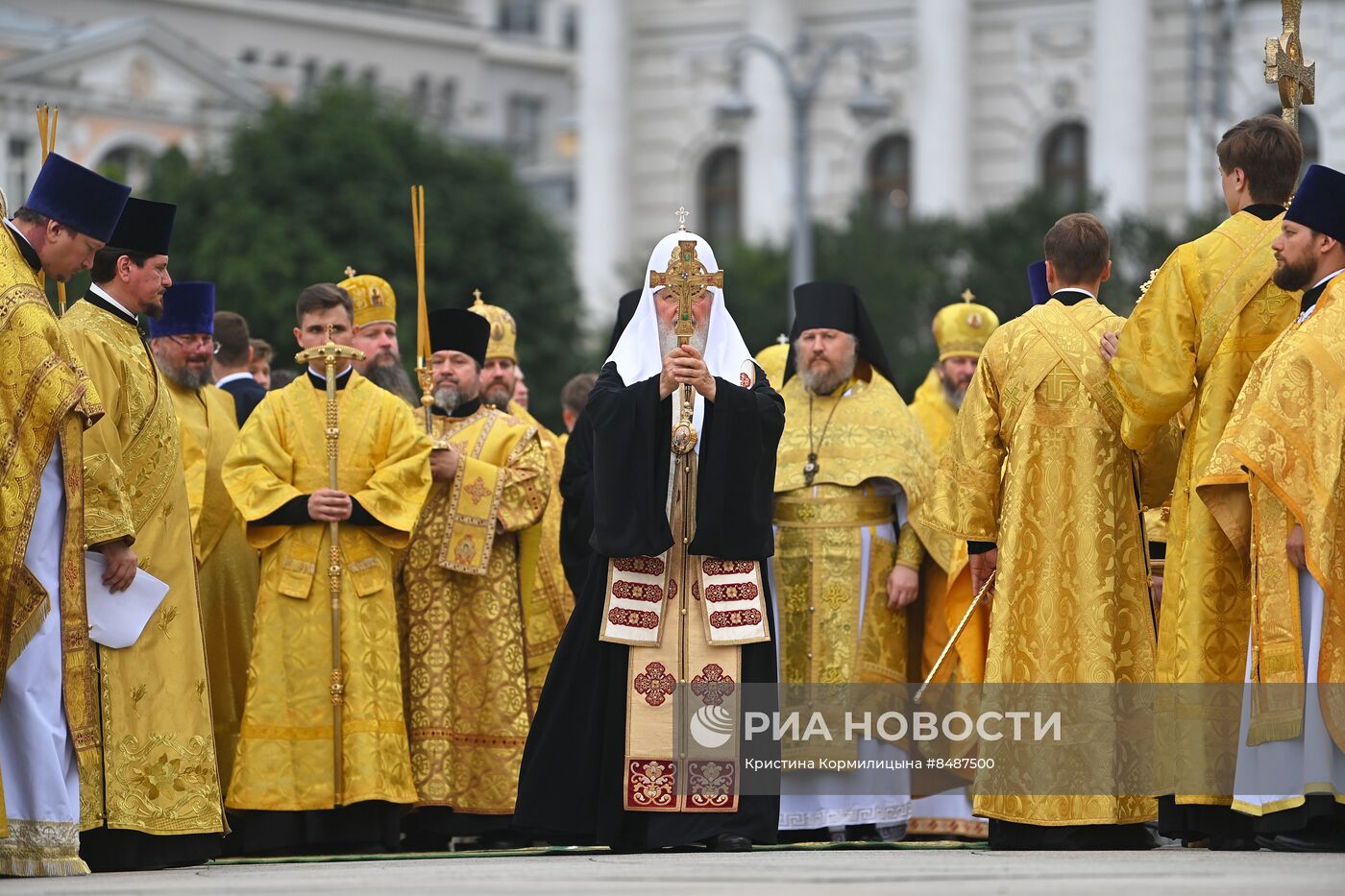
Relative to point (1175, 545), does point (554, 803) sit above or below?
below

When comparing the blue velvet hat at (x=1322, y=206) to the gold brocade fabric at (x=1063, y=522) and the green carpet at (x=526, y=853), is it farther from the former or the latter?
the green carpet at (x=526, y=853)

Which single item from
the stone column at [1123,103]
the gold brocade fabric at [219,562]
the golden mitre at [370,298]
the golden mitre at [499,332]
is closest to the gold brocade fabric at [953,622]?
the golden mitre at [499,332]

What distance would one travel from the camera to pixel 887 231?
39.8m

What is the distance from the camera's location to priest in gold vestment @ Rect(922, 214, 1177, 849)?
8383 millimetres

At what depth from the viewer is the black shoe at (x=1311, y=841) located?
24.7 feet

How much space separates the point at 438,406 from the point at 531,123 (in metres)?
64.4

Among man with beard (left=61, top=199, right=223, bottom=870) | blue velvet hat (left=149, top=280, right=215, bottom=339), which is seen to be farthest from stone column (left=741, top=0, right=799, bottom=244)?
man with beard (left=61, top=199, right=223, bottom=870)

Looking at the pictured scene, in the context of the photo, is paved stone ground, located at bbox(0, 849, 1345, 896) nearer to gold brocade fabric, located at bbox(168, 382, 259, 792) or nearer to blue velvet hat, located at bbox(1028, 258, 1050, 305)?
gold brocade fabric, located at bbox(168, 382, 259, 792)

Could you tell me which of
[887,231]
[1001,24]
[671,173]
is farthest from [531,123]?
[887,231]

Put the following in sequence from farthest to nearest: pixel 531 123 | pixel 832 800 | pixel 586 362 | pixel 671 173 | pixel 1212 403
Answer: pixel 531 123
pixel 671 173
pixel 586 362
pixel 832 800
pixel 1212 403

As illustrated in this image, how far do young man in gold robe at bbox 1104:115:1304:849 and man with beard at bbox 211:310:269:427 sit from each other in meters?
4.06

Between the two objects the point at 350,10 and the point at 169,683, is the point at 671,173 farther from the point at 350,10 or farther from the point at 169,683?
the point at 169,683

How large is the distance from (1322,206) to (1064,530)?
1470mm

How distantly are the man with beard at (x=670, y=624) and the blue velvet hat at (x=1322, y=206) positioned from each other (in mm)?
1846
